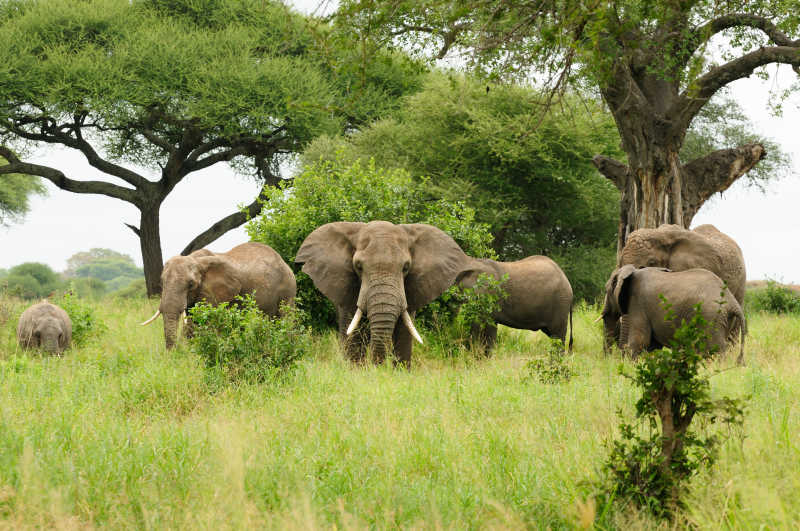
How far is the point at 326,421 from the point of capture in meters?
6.33

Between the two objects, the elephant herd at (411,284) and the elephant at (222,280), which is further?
the elephant at (222,280)

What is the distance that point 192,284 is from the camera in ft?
32.7

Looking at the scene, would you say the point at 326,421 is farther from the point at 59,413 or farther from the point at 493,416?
the point at 59,413

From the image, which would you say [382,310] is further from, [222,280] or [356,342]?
[222,280]

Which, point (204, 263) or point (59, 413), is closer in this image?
point (59, 413)

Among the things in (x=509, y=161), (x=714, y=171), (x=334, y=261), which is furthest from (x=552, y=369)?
(x=509, y=161)

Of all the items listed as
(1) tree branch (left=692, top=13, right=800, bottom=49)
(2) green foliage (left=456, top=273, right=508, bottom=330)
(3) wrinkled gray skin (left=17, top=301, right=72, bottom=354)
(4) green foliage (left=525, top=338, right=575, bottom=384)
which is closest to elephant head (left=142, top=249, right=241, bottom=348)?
(3) wrinkled gray skin (left=17, top=301, right=72, bottom=354)

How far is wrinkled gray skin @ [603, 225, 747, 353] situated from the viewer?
36.0 ft

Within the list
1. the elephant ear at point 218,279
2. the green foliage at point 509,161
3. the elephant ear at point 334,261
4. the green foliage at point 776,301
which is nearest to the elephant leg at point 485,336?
the elephant ear at point 334,261

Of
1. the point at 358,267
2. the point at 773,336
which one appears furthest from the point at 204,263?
the point at 773,336

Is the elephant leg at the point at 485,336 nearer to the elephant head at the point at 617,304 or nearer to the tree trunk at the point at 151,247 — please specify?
the elephant head at the point at 617,304

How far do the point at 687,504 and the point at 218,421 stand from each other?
3.84 m

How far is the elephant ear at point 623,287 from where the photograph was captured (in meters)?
9.83

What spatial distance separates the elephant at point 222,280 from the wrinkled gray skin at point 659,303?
15.9ft
